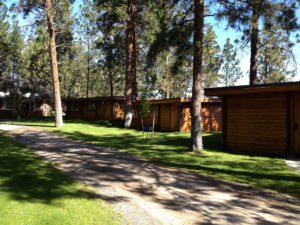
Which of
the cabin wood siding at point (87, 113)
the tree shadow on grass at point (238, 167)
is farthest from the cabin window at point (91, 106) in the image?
the tree shadow on grass at point (238, 167)

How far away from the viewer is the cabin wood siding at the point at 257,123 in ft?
34.2

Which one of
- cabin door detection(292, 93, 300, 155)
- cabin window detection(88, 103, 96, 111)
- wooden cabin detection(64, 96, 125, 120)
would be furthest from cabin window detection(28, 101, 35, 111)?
cabin door detection(292, 93, 300, 155)

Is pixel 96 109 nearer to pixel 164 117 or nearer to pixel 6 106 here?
pixel 164 117

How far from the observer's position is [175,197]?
530 centimetres

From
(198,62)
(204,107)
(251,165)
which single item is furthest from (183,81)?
(251,165)

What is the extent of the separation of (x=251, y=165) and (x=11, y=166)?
788 cm

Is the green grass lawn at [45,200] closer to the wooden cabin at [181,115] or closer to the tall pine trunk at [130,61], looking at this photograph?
the wooden cabin at [181,115]

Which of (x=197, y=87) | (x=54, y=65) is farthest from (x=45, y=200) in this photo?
(x=54, y=65)

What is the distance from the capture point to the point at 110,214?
4262mm

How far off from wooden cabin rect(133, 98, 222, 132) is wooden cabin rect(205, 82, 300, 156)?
7.70m

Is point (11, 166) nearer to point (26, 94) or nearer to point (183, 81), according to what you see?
point (26, 94)

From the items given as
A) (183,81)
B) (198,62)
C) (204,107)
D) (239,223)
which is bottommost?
(239,223)

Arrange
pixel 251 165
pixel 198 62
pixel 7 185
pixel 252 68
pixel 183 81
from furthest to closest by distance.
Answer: pixel 183 81 < pixel 252 68 < pixel 198 62 < pixel 251 165 < pixel 7 185

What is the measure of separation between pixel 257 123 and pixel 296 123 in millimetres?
1568
